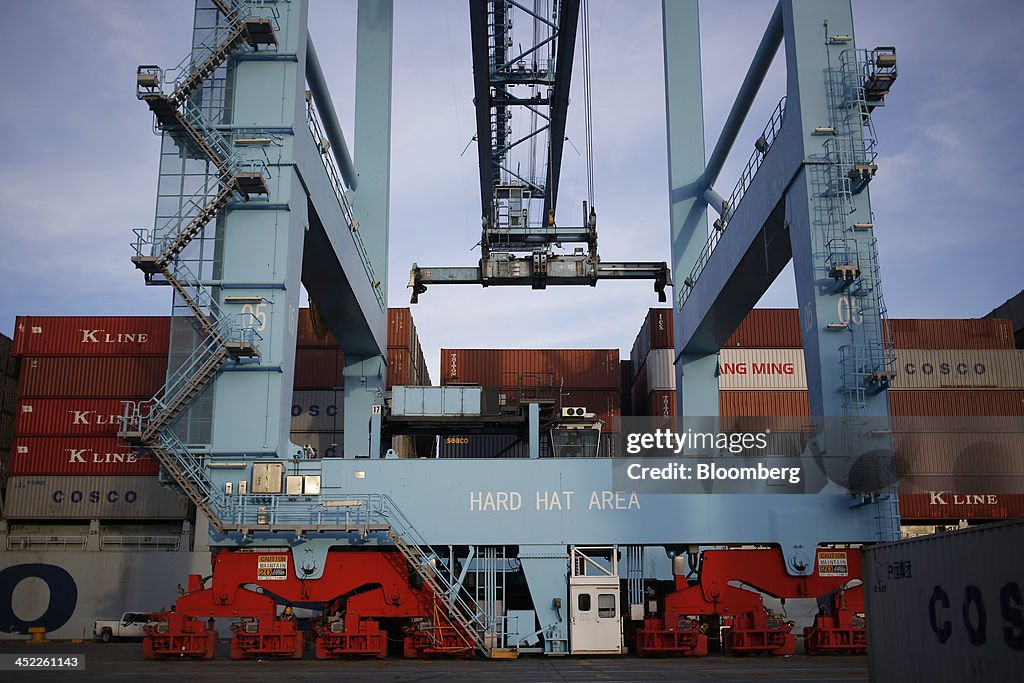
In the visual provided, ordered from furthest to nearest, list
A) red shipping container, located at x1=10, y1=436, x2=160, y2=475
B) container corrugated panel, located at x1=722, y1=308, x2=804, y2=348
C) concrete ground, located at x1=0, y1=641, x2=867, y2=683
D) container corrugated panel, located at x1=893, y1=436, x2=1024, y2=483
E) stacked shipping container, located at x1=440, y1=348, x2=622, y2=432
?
stacked shipping container, located at x1=440, y1=348, x2=622, y2=432, container corrugated panel, located at x1=722, y1=308, x2=804, y2=348, red shipping container, located at x1=10, y1=436, x2=160, y2=475, container corrugated panel, located at x1=893, y1=436, x2=1024, y2=483, concrete ground, located at x1=0, y1=641, x2=867, y2=683

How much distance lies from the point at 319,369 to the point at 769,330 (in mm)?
21924

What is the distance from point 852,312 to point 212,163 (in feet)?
54.7

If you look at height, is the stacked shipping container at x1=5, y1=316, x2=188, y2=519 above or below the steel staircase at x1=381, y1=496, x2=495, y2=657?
above

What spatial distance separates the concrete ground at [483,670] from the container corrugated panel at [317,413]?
790 inches

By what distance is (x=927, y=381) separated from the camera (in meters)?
43.3

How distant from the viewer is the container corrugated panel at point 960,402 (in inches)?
1683

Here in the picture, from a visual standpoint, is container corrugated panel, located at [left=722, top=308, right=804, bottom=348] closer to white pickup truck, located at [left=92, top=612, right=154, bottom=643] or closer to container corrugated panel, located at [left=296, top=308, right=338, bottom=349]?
container corrugated panel, located at [left=296, top=308, right=338, bottom=349]

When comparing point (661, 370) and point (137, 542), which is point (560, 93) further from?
point (137, 542)

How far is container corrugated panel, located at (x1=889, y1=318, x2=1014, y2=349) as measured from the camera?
146 feet

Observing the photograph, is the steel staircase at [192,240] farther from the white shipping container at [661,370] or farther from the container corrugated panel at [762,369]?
the container corrugated panel at [762,369]

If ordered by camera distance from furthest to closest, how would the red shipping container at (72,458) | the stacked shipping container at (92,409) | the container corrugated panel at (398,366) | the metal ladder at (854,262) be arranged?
the container corrugated panel at (398,366), the red shipping container at (72,458), the stacked shipping container at (92,409), the metal ladder at (854,262)

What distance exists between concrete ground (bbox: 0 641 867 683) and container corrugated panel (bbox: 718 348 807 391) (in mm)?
21456

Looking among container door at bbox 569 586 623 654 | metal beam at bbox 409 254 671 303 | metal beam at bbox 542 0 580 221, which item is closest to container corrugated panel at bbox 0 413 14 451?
metal beam at bbox 409 254 671 303

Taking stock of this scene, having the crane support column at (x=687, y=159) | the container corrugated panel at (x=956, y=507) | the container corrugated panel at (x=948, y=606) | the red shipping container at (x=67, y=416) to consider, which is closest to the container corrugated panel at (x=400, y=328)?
the red shipping container at (x=67, y=416)
